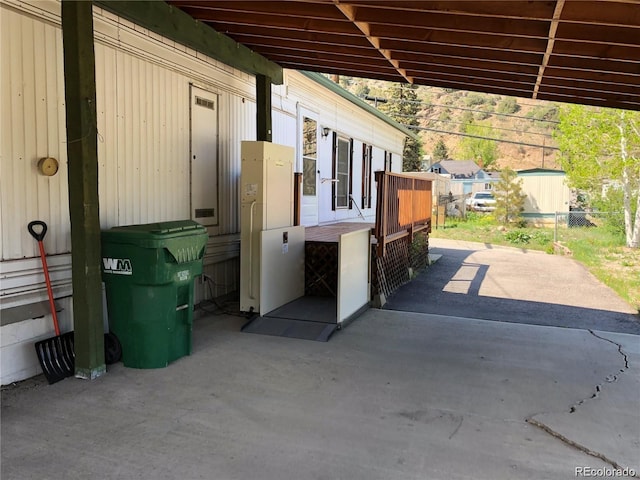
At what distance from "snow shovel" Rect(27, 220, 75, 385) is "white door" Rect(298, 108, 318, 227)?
17.7 ft

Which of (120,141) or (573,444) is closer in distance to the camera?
Result: (573,444)

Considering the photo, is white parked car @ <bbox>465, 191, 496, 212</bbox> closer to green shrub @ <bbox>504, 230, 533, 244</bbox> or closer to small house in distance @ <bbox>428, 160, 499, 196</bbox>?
small house in distance @ <bbox>428, 160, 499, 196</bbox>

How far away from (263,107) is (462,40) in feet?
9.42

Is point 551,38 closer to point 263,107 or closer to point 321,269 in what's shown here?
point 263,107

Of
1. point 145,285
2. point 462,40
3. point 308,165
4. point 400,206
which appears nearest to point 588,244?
point 400,206

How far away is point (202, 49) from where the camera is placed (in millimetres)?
5570

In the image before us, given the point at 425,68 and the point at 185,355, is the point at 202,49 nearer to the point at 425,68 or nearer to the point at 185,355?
the point at 425,68

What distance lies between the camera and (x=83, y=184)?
3.93m

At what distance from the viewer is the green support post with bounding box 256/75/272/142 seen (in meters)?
6.81

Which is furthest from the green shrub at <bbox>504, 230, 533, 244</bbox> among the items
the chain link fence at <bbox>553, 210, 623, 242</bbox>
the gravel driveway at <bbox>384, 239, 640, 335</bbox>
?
the gravel driveway at <bbox>384, 239, 640, 335</bbox>

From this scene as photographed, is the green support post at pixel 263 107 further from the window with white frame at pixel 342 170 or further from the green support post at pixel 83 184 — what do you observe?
the window with white frame at pixel 342 170

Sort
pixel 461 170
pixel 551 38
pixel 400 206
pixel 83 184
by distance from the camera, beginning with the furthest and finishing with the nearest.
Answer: pixel 461 170 → pixel 400 206 → pixel 551 38 → pixel 83 184

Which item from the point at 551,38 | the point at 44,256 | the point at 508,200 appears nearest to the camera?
the point at 44,256

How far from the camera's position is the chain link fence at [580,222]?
17625mm
